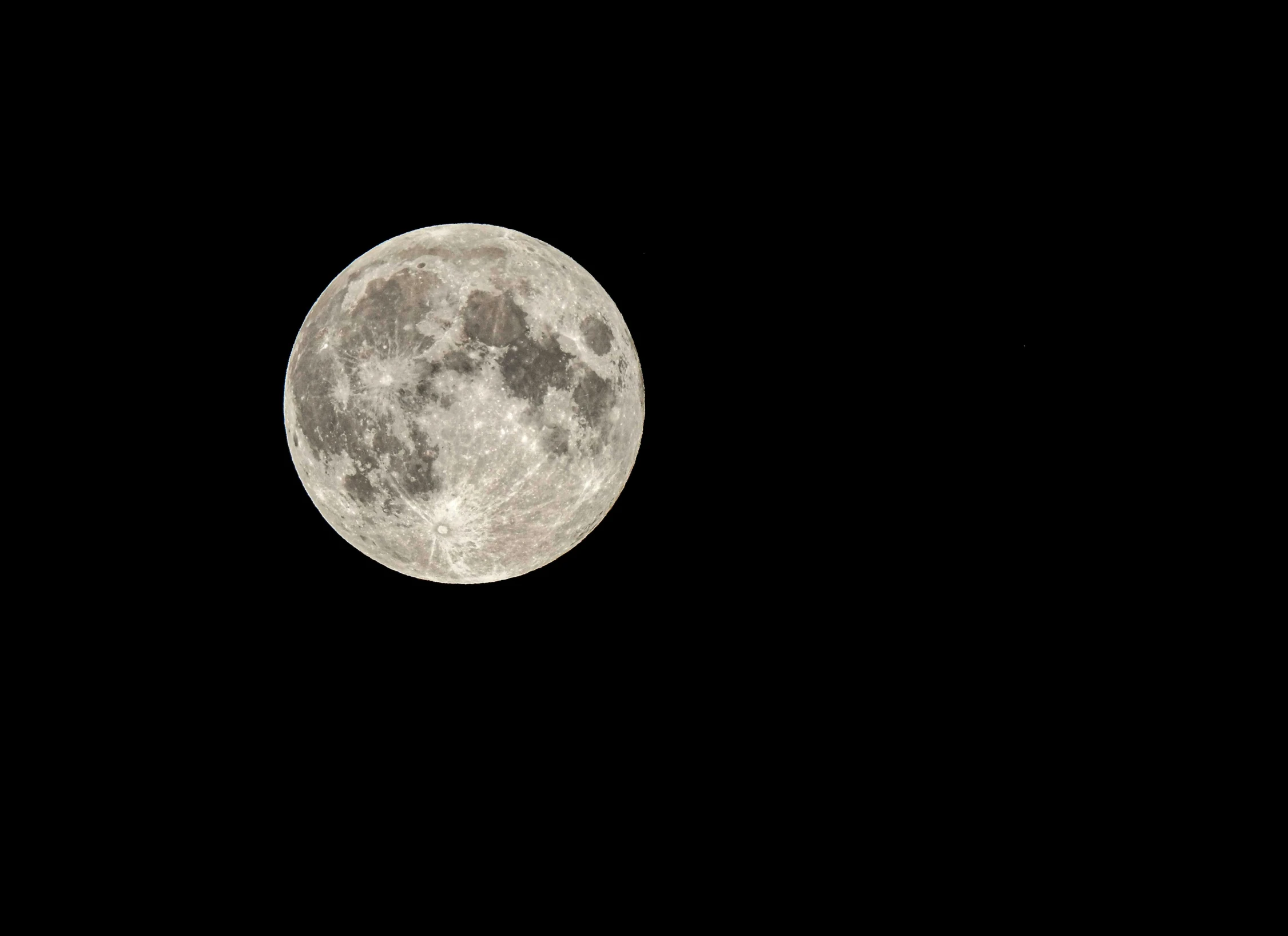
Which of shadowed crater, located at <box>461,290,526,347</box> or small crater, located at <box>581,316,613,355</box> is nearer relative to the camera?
shadowed crater, located at <box>461,290,526,347</box>

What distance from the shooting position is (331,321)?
15.0 ft

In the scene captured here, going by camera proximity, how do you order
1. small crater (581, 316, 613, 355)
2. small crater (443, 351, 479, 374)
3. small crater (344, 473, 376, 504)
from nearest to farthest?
small crater (443, 351, 479, 374)
small crater (344, 473, 376, 504)
small crater (581, 316, 613, 355)

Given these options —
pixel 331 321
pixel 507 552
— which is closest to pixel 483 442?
pixel 507 552

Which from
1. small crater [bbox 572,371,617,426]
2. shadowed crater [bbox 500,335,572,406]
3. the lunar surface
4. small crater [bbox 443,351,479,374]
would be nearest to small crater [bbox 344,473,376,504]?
the lunar surface

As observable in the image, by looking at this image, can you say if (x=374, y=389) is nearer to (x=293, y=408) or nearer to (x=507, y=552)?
(x=293, y=408)

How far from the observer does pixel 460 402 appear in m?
4.20

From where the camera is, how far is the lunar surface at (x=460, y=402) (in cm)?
425

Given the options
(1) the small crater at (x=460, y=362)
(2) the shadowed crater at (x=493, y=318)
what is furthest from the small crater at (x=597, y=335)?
(1) the small crater at (x=460, y=362)

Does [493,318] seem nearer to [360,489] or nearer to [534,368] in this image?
[534,368]

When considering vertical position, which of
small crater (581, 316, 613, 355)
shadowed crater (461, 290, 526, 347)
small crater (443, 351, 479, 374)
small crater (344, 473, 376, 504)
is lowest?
small crater (344, 473, 376, 504)

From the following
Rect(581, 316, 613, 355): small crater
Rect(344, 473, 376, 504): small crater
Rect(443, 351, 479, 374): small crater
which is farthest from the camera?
Rect(581, 316, 613, 355): small crater

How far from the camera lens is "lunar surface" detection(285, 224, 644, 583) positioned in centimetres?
425

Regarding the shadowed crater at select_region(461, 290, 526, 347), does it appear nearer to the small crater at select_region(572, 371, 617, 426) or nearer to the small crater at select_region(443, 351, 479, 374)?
the small crater at select_region(443, 351, 479, 374)

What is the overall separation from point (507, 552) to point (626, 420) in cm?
100
